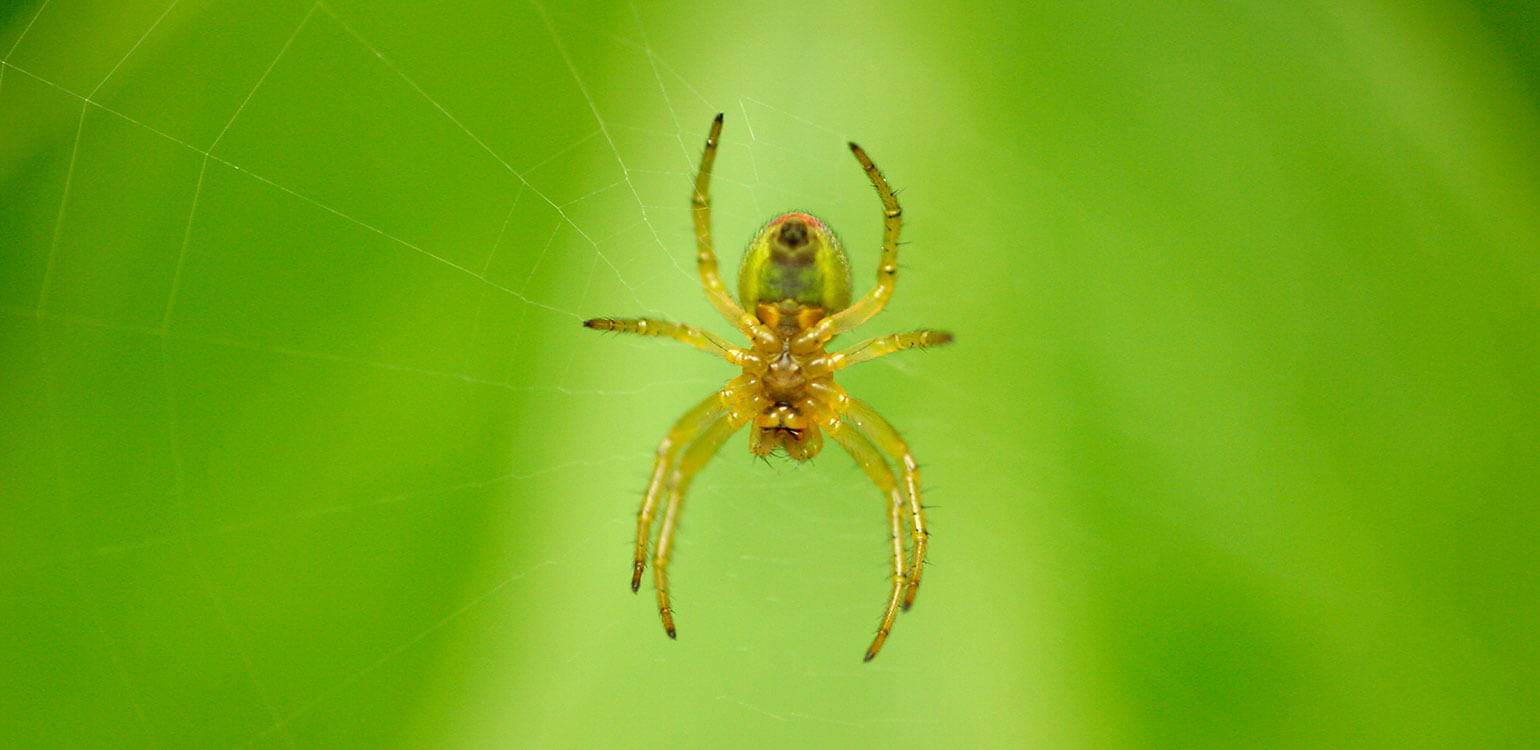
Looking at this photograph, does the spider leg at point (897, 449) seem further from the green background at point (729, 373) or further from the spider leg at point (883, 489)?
the green background at point (729, 373)

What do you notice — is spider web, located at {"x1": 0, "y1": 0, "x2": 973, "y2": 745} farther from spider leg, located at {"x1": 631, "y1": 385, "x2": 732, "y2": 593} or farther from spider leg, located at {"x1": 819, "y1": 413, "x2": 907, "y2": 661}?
spider leg, located at {"x1": 819, "y1": 413, "x2": 907, "y2": 661}

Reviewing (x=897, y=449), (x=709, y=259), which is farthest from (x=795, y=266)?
(x=897, y=449)

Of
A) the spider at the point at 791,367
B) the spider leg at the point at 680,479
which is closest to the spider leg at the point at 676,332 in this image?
the spider at the point at 791,367

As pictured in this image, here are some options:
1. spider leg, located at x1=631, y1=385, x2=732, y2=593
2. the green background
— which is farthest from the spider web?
spider leg, located at x1=631, y1=385, x2=732, y2=593

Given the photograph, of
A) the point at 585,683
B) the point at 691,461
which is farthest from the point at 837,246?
the point at 585,683

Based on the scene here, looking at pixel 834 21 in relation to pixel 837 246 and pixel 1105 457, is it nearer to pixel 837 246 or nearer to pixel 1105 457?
pixel 837 246

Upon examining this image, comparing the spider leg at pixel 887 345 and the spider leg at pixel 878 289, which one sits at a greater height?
the spider leg at pixel 878 289
